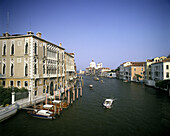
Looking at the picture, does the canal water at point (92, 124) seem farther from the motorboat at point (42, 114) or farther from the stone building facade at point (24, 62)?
the stone building facade at point (24, 62)

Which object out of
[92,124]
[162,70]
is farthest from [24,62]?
[162,70]

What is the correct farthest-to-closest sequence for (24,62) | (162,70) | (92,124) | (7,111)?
(162,70) < (24,62) < (7,111) < (92,124)

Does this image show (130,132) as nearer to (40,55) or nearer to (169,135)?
(169,135)

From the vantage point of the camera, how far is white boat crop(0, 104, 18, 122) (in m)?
18.9

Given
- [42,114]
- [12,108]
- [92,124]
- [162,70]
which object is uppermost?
[162,70]

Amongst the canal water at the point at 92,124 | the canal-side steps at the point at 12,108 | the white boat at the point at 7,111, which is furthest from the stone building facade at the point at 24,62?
the canal water at the point at 92,124

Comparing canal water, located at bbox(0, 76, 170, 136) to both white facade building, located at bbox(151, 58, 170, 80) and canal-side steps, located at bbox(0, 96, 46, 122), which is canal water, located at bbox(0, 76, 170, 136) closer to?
canal-side steps, located at bbox(0, 96, 46, 122)

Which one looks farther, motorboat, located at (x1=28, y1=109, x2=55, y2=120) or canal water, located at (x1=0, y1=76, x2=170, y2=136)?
motorboat, located at (x1=28, y1=109, x2=55, y2=120)

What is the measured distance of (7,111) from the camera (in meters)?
20.0

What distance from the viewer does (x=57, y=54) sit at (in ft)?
128

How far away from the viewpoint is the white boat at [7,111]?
1891cm

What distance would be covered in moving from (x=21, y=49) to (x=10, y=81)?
8048mm

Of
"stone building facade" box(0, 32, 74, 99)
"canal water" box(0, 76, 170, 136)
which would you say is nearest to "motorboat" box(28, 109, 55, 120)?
"canal water" box(0, 76, 170, 136)

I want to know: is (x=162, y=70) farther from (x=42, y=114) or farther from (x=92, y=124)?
(x=42, y=114)
